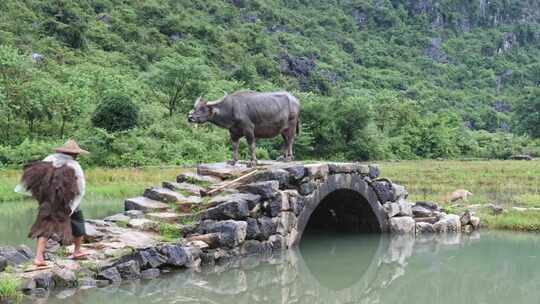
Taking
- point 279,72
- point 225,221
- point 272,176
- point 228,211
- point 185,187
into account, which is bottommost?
point 225,221

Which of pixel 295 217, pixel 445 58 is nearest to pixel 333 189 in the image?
pixel 295 217

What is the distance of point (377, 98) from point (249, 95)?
120 feet

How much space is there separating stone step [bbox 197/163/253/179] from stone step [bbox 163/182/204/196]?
0.62m

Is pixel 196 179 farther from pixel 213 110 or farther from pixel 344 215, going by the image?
pixel 344 215

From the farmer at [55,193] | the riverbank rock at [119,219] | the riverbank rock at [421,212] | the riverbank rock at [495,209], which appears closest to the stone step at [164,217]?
the riverbank rock at [119,219]

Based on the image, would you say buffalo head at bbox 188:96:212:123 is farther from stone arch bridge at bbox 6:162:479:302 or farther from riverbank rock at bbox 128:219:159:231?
riverbank rock at bbox 128:219:159:231

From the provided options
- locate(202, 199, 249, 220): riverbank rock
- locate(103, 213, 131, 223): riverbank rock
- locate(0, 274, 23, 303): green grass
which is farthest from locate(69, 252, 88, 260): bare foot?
locate(202, 199, 249, 220): riverbank rock

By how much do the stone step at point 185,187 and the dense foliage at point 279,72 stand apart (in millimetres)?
11791

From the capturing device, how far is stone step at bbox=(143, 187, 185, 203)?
451 inches

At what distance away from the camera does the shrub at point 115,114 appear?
25375 mm

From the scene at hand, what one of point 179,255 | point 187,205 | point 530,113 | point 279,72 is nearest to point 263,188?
point 187,205

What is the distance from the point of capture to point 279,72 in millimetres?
62844

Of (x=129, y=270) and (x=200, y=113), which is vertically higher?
(x=200, y=113)

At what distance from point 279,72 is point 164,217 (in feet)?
174
